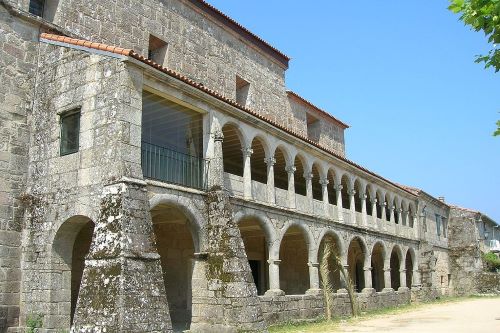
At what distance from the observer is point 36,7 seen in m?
12.5

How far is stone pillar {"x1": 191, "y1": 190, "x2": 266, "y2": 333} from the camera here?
11.1 meters

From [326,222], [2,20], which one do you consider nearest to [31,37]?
[2,20]

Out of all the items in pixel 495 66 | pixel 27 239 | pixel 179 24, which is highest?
pixel 179 24

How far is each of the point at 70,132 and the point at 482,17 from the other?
8.33 metres

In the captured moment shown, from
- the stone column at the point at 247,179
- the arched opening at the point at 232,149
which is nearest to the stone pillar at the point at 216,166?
the arched opening at the point at 232,149

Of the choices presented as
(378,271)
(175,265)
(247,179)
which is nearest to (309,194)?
(247,179)

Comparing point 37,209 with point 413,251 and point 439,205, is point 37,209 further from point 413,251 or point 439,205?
point 439,205

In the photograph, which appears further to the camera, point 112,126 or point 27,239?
point 27,239

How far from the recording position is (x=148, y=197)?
33.7 ft

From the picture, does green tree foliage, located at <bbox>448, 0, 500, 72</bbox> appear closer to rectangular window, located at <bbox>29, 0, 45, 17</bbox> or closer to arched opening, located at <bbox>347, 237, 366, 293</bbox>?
rectangular window, located at <bbox>29, 0, 45, 17</bbox>

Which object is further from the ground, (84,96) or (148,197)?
(84,96)

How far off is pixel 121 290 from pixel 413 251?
21115mm

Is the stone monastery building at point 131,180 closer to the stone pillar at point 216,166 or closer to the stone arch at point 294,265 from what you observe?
the stone pillar at point 216,166

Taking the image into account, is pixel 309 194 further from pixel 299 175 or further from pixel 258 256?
pixel 258 256
